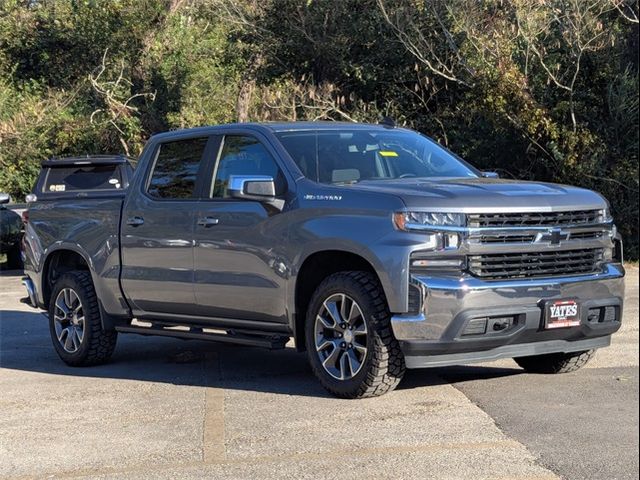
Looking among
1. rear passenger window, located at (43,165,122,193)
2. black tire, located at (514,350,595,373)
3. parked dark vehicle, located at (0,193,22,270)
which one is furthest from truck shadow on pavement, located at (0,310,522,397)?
parked dark vehicle, located at (0,193,22,270)

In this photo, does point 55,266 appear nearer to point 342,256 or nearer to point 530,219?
point 342,256

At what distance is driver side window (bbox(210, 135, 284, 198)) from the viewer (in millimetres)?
8125

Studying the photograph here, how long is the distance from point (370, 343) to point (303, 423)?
2.32 ft

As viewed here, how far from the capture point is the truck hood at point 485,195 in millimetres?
6875

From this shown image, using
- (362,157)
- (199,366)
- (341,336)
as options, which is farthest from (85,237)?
(341,336)

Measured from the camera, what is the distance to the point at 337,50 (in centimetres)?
2242

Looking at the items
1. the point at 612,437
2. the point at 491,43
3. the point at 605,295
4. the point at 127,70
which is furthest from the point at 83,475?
Result: the point at 127,70

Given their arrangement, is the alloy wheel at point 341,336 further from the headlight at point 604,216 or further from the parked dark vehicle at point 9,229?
the parked dark vehicle at point 9,229

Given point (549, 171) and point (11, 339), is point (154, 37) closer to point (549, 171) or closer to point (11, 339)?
point (549, 171)

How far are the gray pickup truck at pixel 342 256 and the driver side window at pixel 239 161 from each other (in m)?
0.02

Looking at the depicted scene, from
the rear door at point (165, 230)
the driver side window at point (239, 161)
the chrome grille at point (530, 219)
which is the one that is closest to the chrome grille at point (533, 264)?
the chrome grille at point (530, 219)

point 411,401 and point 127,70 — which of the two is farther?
point 127,70

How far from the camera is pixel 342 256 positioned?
7477 millimetres

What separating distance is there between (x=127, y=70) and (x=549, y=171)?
474 inches
